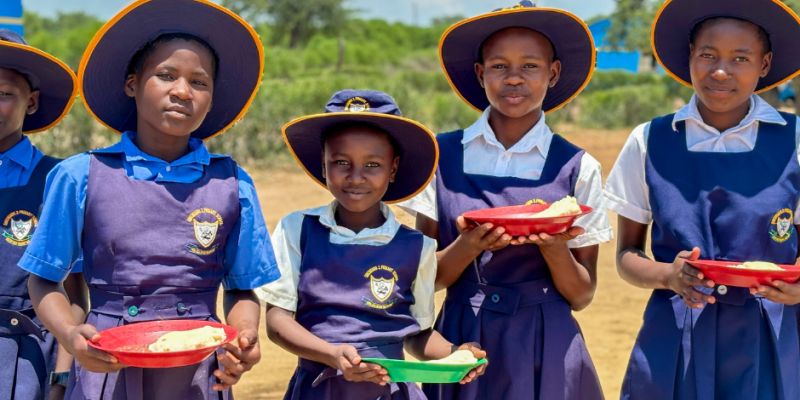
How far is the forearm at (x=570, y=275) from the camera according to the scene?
8.46 feet

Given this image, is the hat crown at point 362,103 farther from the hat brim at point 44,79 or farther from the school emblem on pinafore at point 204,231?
the hat brim at point 44,79

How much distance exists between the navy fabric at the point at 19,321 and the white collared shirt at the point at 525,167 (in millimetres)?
1219

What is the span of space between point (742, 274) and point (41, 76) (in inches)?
90.7

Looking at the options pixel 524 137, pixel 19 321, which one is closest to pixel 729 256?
pixel 524 137

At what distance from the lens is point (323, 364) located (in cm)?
255

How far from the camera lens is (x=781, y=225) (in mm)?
2652

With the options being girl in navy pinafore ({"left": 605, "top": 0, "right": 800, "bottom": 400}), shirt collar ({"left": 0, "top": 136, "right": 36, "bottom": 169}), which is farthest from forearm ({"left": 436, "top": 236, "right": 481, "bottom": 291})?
shirt collar ({"left": 0, "top": 136, "right": 36, "bottom": 169})

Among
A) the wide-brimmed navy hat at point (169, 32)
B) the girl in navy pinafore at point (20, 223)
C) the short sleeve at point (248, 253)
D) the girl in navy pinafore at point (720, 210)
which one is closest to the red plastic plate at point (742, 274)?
the girl in navy pinafore at point (720, 210)


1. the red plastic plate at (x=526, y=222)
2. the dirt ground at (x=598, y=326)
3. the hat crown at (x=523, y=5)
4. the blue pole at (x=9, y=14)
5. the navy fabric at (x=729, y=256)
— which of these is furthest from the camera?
the blue pole at (x=9, y=14)

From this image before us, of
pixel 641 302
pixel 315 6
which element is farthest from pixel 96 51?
pixel 315 6

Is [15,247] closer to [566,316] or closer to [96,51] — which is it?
[96,51]

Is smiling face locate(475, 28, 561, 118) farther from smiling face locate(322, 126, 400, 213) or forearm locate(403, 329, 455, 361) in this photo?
forearm locate(403, 329, 455, 361)

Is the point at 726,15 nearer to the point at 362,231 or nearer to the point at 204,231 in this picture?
the point at 362,231

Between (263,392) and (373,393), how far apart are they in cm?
243
